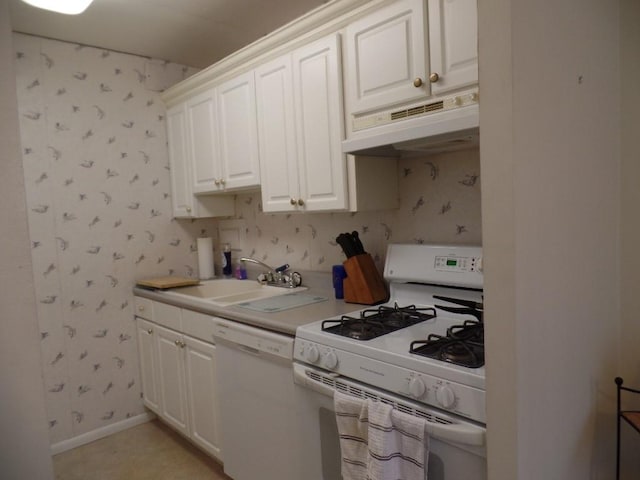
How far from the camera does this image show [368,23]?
5.53 feet

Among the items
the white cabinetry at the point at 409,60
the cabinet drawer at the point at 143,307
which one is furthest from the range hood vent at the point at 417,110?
the cabinet drawer at the point at 143,307

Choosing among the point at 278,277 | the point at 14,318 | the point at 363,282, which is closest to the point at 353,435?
the point at 363,282

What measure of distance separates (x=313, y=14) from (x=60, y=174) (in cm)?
179

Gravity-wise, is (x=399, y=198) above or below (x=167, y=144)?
below

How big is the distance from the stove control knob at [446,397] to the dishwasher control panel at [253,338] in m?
0.63

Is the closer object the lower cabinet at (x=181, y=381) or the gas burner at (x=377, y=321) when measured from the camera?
the gas burner at (x=377, y=321)

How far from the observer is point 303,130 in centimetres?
199

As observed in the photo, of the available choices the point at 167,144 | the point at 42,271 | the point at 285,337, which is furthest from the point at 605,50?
the point at 42,271

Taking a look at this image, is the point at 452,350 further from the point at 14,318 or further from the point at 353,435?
the point at 14,318

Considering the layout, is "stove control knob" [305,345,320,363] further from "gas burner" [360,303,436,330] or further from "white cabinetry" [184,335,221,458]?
"white cabinetry" [184,335,221,458]

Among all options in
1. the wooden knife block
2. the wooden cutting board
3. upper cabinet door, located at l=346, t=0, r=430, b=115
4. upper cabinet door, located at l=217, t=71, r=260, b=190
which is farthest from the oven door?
the wooden cutting board

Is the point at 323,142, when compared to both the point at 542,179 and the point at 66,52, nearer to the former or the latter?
the point at 542,179

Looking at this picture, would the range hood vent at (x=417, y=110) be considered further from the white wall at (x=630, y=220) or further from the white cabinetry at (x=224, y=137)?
the white cabinetry at (x=224, y=137)

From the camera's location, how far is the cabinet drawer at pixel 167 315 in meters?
2.36
